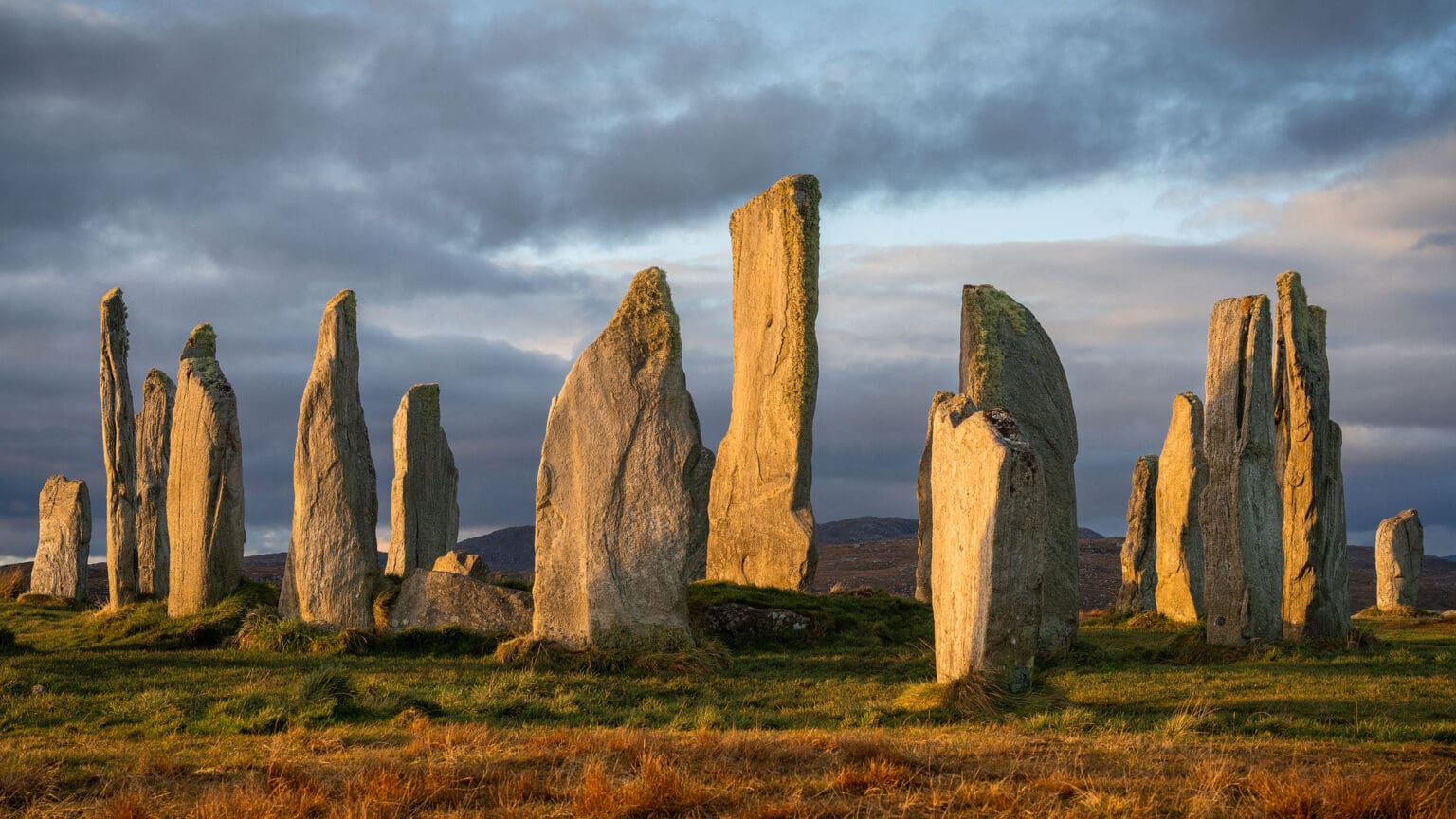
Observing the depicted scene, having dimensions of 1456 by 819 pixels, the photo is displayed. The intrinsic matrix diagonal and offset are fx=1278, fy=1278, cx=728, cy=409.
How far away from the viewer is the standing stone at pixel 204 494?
1777cm

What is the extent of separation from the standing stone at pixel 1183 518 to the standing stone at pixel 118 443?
18143 mm

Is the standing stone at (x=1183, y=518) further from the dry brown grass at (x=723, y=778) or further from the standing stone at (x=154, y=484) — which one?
the standing stone at (x=154, y=484)

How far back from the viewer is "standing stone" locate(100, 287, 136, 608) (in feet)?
69.6

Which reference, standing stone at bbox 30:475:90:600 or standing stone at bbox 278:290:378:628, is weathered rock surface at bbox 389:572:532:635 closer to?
standing stone at bbox 278:290:378:628

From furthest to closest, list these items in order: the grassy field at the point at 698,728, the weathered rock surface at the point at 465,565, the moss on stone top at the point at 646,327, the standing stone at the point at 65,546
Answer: the standing stone at the point at 65,546, the weathered rock surface at the point at 465,565, the moss on stone top at the point at 646,327, the grassy field at the point at 698,728

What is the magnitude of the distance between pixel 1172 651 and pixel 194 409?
45.2 feet

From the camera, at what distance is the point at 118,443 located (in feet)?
70.6

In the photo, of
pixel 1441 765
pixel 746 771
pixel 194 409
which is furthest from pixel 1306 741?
pixel 194 409

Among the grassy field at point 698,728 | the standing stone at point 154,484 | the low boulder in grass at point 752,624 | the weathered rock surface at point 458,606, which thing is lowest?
the grassy field at point 698,728

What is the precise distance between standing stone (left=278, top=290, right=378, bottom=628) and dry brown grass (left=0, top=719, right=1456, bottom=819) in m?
6.77

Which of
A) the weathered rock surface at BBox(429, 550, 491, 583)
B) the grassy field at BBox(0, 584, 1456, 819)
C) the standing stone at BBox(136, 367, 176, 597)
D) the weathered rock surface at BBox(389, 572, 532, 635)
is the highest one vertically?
the standing stone at BBox(136, 367, 176, 597)

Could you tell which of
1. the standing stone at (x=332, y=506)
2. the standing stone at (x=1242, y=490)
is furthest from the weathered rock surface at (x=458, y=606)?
the standing stone at (x=1242, y=490)

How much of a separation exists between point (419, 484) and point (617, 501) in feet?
38.5

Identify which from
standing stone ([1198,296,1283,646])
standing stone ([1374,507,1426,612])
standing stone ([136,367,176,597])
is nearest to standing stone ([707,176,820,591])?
standing stone ([1198,296,1283,646])
